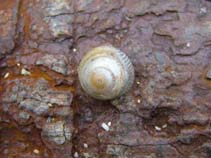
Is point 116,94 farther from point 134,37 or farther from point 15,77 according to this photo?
point 15,77

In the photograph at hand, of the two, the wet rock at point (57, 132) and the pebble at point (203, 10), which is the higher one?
the pebble at point (203, 10)

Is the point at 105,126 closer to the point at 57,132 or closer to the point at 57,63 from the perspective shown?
the point at 57,132

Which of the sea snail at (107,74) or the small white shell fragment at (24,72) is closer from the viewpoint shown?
the sea snail at (107,74)

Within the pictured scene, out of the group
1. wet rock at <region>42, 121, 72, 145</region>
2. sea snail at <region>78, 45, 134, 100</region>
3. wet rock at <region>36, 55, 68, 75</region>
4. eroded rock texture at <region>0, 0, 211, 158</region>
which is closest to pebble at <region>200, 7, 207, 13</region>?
eroded rock texture at <region>0, 0, 211, 158</region>

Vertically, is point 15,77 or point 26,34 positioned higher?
point 26,34

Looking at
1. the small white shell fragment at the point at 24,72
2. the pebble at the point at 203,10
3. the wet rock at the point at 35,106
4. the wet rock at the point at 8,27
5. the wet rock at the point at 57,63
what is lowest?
the wet rock at the point at 35,106

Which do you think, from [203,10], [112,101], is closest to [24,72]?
[112,101]

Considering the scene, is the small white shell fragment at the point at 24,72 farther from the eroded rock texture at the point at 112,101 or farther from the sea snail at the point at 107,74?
the sea snail at the point at 107,74

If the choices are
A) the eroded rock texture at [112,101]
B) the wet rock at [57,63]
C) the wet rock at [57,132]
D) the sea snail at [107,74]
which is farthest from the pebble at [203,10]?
the wet rock at [57,132]

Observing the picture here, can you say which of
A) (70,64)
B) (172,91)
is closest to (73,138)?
(70,64)
